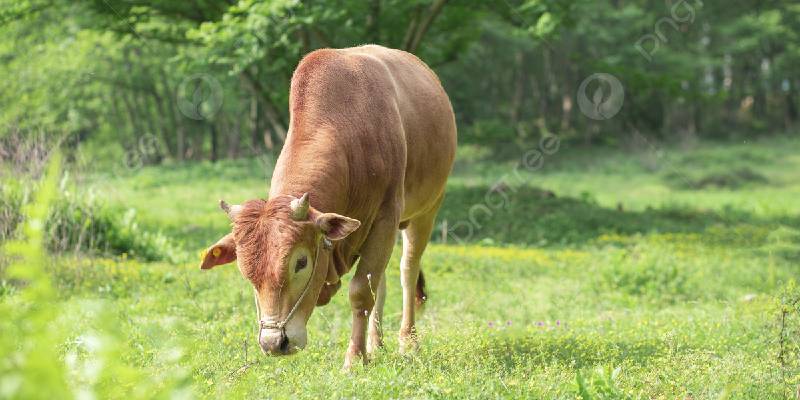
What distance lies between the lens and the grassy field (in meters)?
5.51

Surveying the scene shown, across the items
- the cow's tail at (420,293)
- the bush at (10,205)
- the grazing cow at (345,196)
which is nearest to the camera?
the grazing cow at (345,196)

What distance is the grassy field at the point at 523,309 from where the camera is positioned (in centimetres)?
551

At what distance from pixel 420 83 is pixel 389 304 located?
10.3 ft

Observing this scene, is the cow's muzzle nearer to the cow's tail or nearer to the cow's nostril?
the cow's nostril

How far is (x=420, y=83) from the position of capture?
7.76m

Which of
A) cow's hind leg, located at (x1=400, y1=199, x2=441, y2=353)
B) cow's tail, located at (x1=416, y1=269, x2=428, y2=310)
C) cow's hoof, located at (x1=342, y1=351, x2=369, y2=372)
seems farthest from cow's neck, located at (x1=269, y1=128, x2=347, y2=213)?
cow's tail, located at (x1=416, y1=269, x2=428, y2=310)

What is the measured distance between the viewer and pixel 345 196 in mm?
6156

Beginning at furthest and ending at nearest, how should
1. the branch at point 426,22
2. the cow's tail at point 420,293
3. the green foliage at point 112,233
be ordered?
the branch at point 426,22 < the green foliage at point 112,233 < the cow's tail at point 420,293

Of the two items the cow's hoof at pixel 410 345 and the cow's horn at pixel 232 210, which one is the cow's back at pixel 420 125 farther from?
the cow's horn at pixel 232 210

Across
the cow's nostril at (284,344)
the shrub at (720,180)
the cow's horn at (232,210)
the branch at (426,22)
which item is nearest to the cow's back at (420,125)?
the cow's horn at (232,210)

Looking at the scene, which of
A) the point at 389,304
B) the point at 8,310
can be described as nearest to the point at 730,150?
the point at 389,304

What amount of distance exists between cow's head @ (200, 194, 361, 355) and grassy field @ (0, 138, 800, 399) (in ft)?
→ 1.29

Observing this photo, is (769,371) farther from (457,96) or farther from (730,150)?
(457,96)

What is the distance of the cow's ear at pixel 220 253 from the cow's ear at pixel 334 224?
571mm
